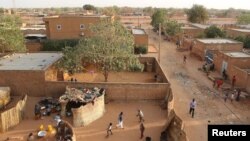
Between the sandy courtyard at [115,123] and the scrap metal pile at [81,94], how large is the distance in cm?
131

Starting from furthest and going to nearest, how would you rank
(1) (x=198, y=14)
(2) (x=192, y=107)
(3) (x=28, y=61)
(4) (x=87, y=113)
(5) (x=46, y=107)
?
1. (1) (x=198, y=14)
2. (3) (x=28, y=61)
3. (5) (x=46, y=107)
4. (2) (x=192, y=107)
5. (4) (x=87, y=113)

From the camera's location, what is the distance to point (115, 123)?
17609 millimetres

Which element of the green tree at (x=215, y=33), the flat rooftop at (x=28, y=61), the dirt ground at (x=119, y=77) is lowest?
the dirt ground at (x=119, y=77)

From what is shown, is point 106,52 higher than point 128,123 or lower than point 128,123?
higher

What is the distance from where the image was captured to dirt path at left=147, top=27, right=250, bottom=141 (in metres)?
17.6

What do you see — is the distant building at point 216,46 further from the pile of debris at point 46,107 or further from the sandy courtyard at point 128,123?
the pile of debris at point 46,107

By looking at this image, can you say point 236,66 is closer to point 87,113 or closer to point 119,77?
Answer: point 119,77

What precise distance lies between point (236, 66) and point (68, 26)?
22.3m

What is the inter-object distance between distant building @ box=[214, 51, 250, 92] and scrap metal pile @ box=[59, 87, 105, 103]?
11955 millimetres

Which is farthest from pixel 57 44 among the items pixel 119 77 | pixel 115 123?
pixel 115 123

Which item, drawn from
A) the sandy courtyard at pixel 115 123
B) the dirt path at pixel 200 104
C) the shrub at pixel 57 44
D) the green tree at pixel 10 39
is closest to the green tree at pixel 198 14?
the dirt path at pixel 200 104

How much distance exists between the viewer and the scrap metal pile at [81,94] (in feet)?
61.3

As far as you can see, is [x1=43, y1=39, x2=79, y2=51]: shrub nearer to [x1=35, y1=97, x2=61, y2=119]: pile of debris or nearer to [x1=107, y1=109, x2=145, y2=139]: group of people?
[x1=35, y1=97, x2=61, y2=119]: pile of debris

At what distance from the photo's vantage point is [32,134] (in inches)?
628
